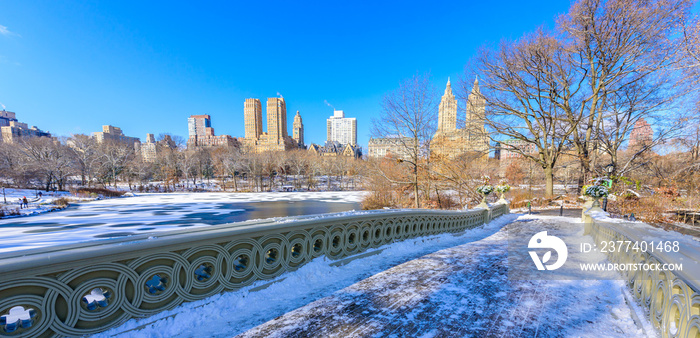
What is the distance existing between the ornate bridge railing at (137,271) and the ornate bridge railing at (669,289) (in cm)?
352

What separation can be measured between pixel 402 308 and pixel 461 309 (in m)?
0.69

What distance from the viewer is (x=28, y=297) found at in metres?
1.74

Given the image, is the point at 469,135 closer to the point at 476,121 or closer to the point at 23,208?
the point at 476,121

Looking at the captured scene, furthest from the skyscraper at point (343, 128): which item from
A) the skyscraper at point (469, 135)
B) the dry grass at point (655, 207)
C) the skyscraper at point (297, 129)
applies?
the dry grass at point (655, 207)

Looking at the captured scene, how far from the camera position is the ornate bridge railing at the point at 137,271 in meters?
1.77

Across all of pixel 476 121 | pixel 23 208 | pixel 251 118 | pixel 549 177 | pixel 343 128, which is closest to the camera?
pixel 476 121

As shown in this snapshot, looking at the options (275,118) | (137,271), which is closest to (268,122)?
(275,118)

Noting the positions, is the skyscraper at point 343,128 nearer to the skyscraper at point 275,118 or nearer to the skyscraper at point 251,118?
the skyscraper at point 275,118

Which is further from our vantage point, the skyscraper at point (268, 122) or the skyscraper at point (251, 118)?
the skyscraper at point (251, 118)

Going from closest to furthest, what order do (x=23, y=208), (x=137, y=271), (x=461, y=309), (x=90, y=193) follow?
(x=137, y=271) → (x=461, y=309) → (x=23, y=208) → (x=90, y=193)

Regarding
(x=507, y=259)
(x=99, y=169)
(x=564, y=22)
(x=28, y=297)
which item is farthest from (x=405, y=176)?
(x=99, y=169)

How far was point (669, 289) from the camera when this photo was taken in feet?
6.81

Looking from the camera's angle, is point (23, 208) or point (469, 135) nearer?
point (469, 135)

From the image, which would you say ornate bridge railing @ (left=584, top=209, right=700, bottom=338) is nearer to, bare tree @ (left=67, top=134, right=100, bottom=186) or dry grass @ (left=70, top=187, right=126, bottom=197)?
dry grass @ (left=70, top=187, right=126, bottom=197)
